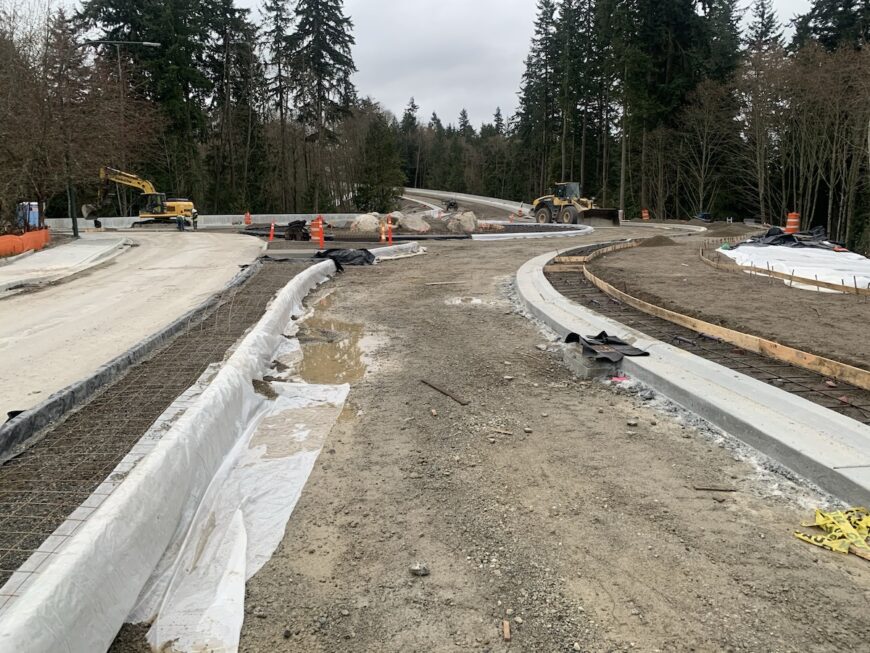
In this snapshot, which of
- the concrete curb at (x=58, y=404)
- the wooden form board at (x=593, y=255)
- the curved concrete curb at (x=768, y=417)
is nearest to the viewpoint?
the curved concrete curb at (x=768, y=417)

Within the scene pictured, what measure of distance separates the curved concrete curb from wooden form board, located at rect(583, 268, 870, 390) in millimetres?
1012

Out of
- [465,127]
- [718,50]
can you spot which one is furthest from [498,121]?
[718,50]

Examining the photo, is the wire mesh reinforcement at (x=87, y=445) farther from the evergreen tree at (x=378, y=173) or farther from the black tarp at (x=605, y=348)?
the evergreen tree at (x=378, y=173)

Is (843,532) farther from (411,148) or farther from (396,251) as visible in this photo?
(411,148)

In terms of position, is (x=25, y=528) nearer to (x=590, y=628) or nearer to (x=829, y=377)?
(x=590, y=628)

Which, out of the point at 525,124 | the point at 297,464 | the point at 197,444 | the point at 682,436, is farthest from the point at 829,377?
the point at 525,124

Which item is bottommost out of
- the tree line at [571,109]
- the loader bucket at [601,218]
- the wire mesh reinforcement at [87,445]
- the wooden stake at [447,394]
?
the wooden stake at [447,394]

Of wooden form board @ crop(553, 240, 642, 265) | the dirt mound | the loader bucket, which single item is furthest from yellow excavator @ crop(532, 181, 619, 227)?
wooden form board @ crop(553, 240, 642, 265)

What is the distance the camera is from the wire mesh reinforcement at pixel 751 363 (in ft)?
17.4

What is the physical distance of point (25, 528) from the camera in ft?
10.6

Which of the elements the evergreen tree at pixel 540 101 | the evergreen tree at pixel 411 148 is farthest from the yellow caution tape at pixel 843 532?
the evergreen tree at pixel 411 148

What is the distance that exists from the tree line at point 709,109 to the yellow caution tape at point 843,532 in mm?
30293

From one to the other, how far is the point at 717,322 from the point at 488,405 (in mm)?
4530

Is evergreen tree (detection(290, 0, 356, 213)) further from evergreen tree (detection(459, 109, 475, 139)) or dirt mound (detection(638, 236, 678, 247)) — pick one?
evergreen tree (detection(459, 109, 475, 139))
